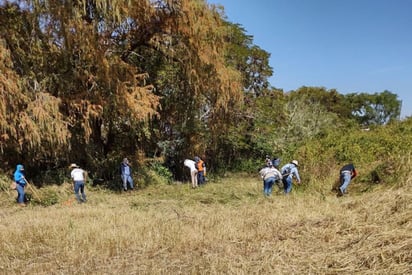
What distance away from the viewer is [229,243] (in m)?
6.00

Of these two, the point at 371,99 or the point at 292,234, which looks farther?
the point at 371,99

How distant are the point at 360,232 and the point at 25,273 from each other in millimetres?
4613

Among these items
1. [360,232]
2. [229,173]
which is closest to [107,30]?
[229,173]

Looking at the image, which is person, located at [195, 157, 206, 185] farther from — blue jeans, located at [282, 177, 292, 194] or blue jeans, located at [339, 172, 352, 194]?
blue jeans, located at [339, 172, 352, 194]

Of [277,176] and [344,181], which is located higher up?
[277,176]

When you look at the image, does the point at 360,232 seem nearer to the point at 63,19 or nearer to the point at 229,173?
the point at 63,19

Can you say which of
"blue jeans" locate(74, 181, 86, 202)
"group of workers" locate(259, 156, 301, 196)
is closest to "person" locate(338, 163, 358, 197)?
"group of workers" locate(259, 156, 301, 196)

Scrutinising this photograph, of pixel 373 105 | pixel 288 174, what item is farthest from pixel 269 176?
pixel 373 105

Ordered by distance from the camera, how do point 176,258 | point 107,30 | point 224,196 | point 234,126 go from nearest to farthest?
1. point 176,258
2. point 224,196
3. point 107,30
4. point 234,126

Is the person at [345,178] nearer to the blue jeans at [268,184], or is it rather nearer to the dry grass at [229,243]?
the blue jeans at [268,184]

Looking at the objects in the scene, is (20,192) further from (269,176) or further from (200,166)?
(269,176)

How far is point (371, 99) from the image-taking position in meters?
54.0

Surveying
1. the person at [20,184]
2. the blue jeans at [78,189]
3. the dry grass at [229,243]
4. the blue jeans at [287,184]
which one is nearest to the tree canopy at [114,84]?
the person at [20,184]

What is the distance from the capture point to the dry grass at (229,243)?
4.73 m
